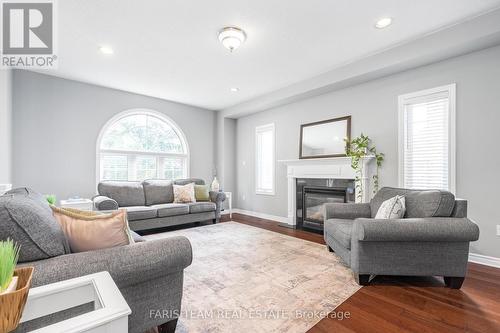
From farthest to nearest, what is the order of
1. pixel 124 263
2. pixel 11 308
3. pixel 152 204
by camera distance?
1. pixel 152 204
2. pixel 124 263
3. pixel 11 308

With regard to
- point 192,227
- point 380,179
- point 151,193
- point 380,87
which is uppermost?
point 380,87

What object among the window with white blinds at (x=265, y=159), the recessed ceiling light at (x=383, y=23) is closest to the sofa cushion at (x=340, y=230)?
the recessed ceiling light at (x=383, y=23)

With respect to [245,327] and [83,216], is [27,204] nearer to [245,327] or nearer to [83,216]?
[83,216]

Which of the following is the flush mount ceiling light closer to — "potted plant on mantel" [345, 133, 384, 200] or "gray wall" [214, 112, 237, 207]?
"potted plant on mantel" [345, 133, 384, 200]

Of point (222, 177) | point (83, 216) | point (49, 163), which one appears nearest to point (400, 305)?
point (83, 216)

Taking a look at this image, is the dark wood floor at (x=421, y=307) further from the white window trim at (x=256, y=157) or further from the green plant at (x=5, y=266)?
the white window trim at (x=256, y=157)

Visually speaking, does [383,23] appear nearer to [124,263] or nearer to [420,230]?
[420,230]

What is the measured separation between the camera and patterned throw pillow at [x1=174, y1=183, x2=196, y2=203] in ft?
15.1

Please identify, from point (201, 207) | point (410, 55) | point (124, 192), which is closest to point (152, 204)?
point (124, 192)

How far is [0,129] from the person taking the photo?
3.07m

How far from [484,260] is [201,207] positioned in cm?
413

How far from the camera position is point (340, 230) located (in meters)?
2.50

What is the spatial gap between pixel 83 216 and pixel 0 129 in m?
3.03

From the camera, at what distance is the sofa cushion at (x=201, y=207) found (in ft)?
14.6
